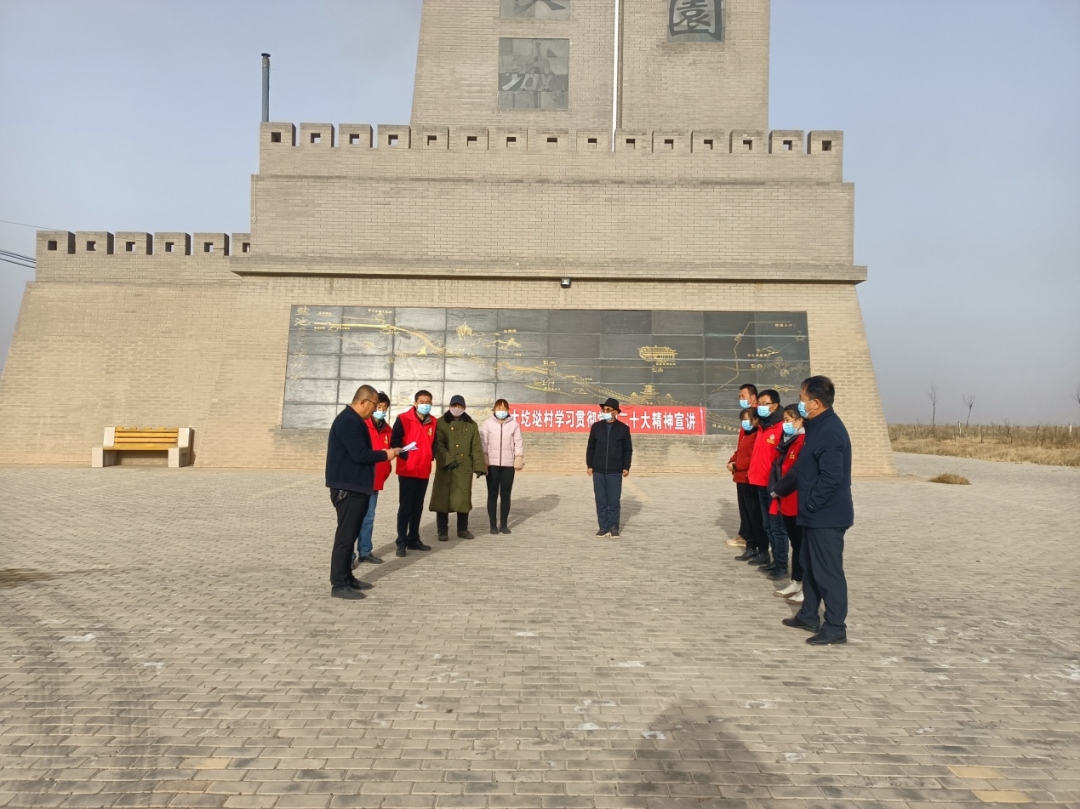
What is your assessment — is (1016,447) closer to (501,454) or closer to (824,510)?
(501,454)

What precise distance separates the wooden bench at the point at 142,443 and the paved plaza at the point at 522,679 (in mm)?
10172

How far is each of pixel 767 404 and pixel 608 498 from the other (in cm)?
243

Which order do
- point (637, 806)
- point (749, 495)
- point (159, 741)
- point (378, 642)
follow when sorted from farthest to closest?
point (749, 495) < point (378, 642) < point (159, 741) < point (637, 806)

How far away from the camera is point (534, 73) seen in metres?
20.8

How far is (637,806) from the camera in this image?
2807 mm

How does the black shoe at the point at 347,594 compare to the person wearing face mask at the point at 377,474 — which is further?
the person wearing face mask at the point at 377,474

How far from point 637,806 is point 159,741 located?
7.26 feet

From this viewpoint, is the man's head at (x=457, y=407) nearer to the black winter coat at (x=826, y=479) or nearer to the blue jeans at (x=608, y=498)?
the blue jeans at (x=608, y=498)

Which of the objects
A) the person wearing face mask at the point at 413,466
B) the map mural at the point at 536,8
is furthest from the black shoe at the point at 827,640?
the map mural at the point at 536,8

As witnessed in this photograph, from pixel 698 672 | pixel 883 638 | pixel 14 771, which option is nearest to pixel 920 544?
pixel 883 638

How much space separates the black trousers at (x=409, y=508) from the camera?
763cm

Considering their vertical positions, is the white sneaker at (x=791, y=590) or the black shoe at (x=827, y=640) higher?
the white sneaker at (x=791, y=590)

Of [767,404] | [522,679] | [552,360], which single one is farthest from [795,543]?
[552,360]

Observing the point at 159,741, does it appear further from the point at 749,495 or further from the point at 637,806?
the point at 749,495
